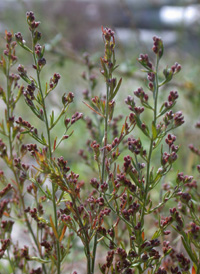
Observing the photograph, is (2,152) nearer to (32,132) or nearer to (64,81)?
(32,132)

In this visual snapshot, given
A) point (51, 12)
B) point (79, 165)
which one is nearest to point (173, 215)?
point (79, 165)

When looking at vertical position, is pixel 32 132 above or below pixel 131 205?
above

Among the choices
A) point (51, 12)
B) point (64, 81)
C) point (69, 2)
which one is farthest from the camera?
point (69, 2)

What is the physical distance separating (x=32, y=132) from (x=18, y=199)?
0.25 meters

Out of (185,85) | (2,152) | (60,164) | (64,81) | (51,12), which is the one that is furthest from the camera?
(51,12)

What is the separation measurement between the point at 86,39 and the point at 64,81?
81.1 inches

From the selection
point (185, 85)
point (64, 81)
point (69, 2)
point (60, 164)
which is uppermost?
point (69, 2)

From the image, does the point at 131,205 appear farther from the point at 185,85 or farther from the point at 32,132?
the point at 185,85

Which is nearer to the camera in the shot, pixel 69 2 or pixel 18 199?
pixel 18 199

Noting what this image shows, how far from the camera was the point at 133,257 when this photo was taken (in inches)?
26.8

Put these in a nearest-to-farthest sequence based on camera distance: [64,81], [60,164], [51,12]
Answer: [60,164]
[64,81]
[51,12]

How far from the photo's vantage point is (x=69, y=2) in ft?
17.3

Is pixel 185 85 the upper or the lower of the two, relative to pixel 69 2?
lower

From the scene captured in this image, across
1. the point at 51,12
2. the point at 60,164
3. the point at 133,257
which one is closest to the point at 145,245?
the point at 133,257
